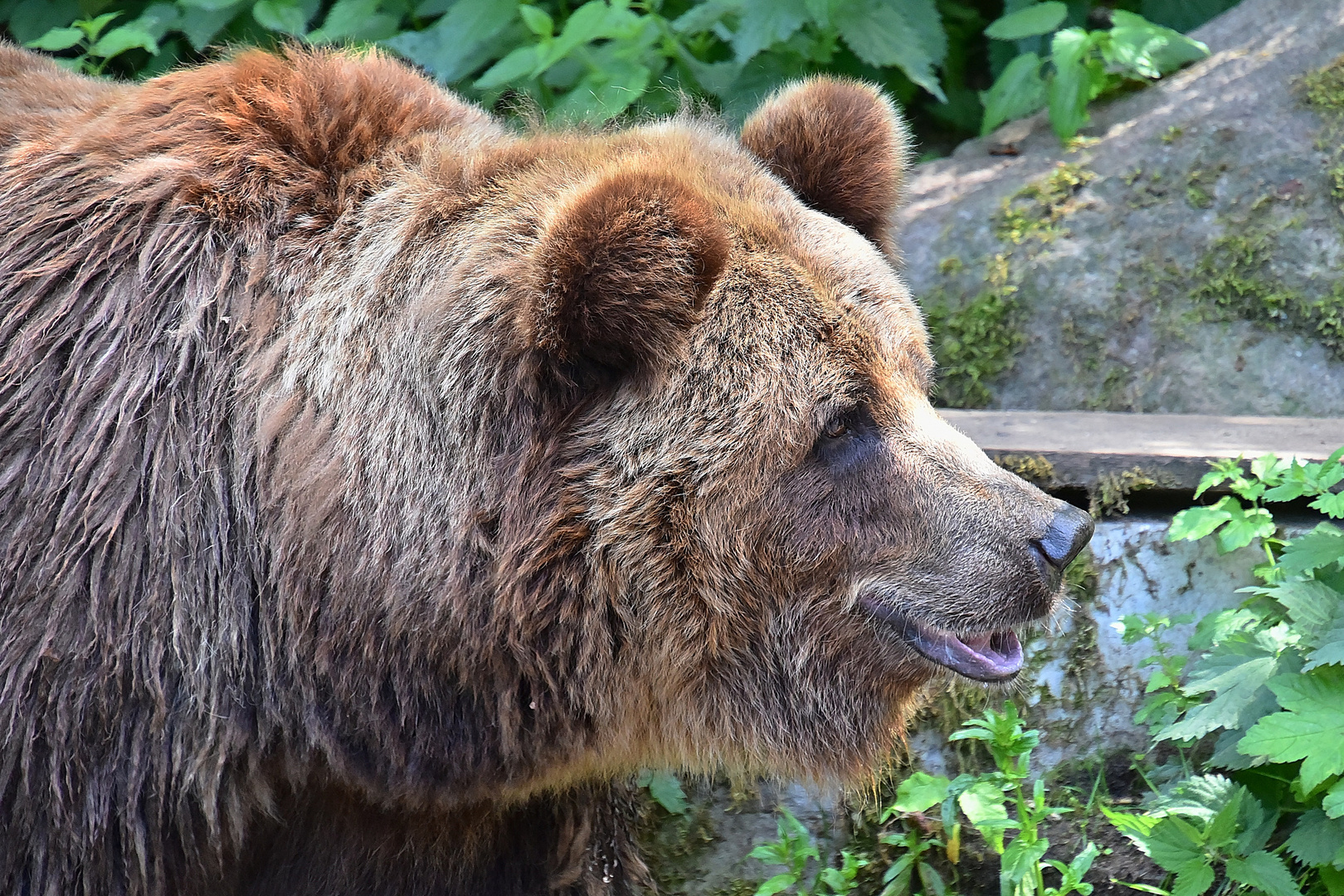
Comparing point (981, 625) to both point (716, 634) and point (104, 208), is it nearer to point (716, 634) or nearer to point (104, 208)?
point (716, 634)

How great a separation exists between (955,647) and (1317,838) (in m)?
0.88

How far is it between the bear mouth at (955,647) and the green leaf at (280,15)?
133 inches

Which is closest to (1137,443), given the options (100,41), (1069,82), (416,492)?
(1069,82)

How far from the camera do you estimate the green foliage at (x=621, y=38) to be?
454 centimetres

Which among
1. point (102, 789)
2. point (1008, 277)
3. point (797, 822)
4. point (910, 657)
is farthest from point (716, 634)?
point (1008, 277)

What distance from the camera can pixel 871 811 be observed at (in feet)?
11.2

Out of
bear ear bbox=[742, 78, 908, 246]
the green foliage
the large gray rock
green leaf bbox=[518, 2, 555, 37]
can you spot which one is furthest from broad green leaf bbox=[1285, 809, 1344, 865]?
green leaf bbox=[518, 2, 555, 37]

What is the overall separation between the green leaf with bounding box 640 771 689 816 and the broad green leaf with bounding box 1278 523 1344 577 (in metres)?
1.63

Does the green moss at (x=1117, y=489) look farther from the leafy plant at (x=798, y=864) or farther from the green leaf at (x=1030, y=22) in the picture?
the green leaf at (x=1030, y=22)

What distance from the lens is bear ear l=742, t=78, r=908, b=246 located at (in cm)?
311

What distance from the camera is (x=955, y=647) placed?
2.75m

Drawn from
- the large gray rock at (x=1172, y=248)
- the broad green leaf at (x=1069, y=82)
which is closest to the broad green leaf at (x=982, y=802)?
the large gray rock at (x=1172, y=248)

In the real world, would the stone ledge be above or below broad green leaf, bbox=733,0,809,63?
below

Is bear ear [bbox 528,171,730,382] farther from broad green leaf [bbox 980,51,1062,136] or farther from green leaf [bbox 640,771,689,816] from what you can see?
broad green leaf [bbox 980,51,1062,136]
